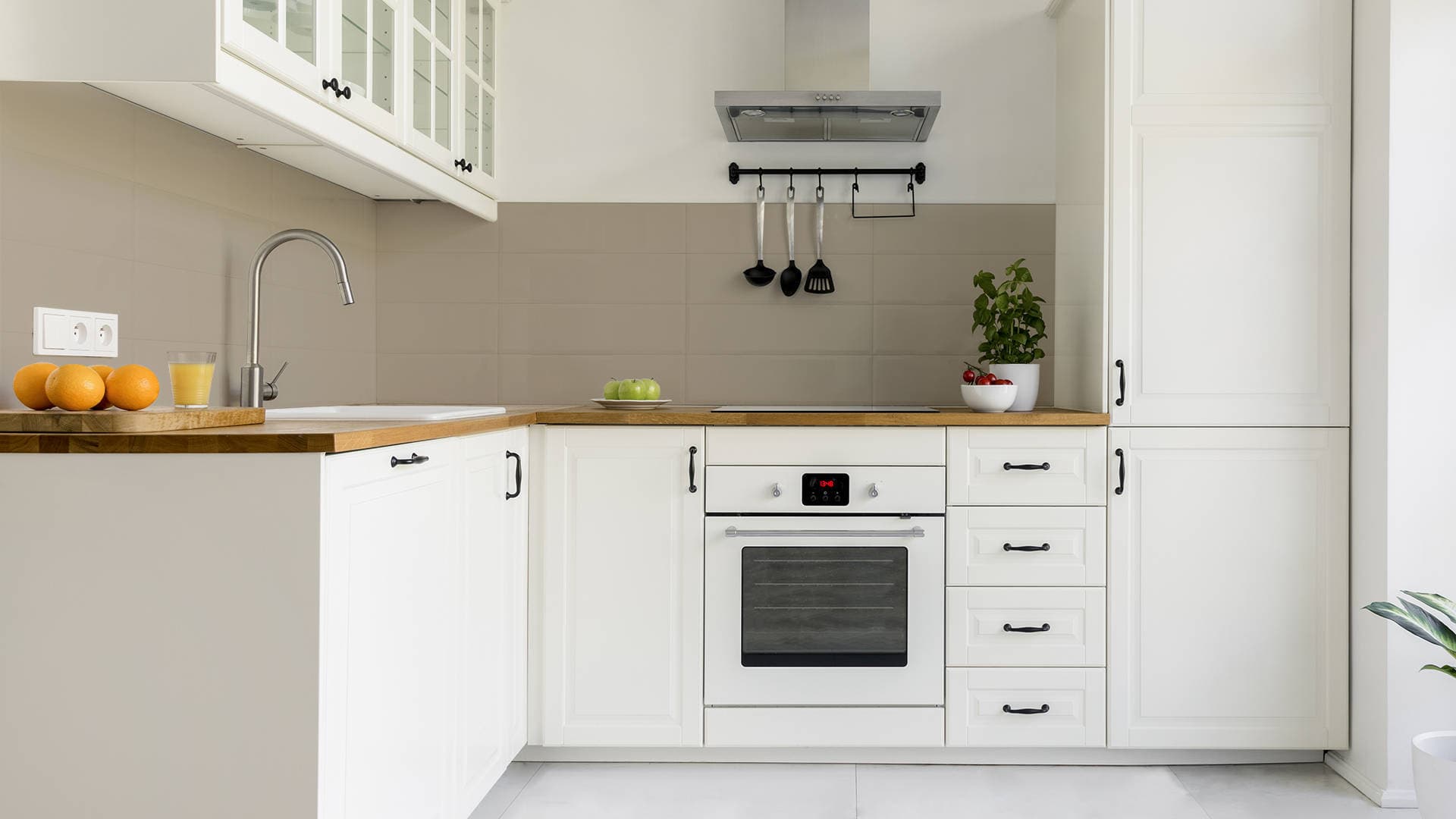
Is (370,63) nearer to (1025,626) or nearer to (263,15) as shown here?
(263,15)

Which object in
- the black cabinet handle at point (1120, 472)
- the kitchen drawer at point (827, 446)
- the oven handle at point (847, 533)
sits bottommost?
the oven handle at point (847, 533)

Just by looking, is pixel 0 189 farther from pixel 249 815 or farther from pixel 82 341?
pixel 249 815

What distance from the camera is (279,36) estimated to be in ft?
5.95

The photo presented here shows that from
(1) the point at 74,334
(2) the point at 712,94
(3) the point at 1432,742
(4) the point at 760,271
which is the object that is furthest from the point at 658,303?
(3) the point at 1432,742

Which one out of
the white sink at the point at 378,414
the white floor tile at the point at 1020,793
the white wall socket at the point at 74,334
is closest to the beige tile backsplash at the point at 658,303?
the white sink at the point at 378,414

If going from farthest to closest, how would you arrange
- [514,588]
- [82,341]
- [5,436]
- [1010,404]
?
[1010,404] < [514,588] < [82,341] < [5,436]

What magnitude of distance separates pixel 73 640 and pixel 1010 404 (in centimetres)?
209

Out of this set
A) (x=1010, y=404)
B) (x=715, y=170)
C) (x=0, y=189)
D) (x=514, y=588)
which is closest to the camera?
(x=0, y=189)

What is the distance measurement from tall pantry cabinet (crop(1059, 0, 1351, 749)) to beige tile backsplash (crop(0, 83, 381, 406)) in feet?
6.94

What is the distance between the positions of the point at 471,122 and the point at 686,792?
1.97 metres

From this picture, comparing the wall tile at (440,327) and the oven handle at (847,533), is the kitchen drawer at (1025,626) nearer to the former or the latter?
the oven handle at (847,533)

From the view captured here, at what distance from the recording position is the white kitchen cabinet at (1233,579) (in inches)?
98.9

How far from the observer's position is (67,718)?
1.40m

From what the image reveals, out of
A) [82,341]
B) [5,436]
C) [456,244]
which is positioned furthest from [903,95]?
[5,436]
